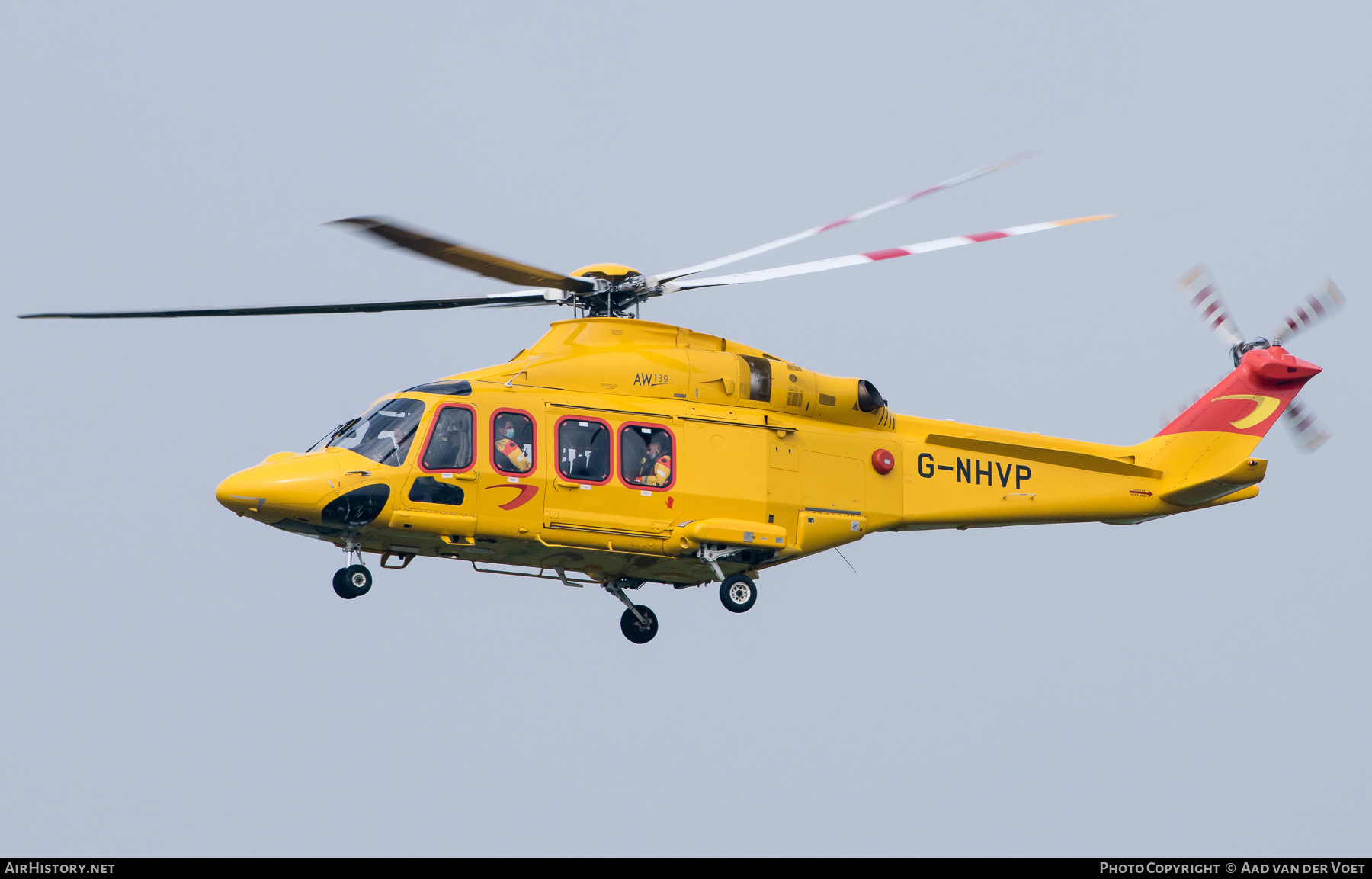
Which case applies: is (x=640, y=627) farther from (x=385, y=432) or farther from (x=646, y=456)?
(x=385, y=432)

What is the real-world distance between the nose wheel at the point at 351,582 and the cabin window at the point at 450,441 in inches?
52.7

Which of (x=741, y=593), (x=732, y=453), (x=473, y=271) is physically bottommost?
(x=741, y=593)

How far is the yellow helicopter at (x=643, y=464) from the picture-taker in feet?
55.0

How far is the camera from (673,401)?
18.3 m

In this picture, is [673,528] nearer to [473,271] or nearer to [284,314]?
[473,271]

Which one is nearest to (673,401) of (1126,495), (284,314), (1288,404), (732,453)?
(732,453)

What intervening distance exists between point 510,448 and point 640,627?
3400 millimetres

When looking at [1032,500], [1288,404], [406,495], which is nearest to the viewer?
[406,495]

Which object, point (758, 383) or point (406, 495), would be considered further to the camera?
point (758, 383)

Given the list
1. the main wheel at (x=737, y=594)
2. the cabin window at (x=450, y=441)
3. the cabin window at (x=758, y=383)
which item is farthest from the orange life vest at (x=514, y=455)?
the cabin window at (x=758, y=383)

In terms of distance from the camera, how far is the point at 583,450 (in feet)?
57.5

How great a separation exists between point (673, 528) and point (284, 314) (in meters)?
4.93

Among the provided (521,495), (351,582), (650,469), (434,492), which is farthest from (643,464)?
(351,582)

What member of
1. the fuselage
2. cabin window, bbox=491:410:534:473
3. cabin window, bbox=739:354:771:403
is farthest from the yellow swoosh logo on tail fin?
cabin window, bbox=491:410:534:473
